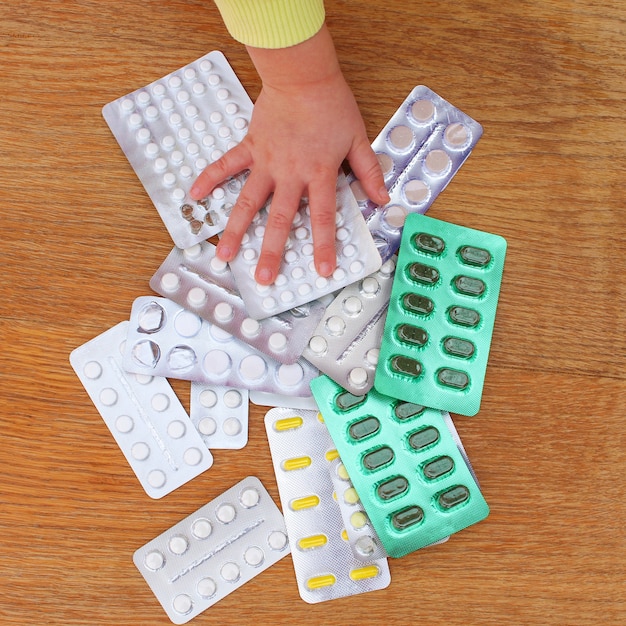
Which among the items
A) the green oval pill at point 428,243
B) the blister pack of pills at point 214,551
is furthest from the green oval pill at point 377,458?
the green oval pill at point 428,243

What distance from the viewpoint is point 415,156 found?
70 cm

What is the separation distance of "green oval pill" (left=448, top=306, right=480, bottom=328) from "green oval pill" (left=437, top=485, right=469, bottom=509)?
163 mm

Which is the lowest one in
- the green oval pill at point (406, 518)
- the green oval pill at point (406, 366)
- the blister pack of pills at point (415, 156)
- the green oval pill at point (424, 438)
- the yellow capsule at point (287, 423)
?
the green oval pill at point (406, 518)

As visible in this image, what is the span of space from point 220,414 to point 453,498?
242mm

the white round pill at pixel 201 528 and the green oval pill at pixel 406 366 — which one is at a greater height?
the green oval pill at pixel 406 366

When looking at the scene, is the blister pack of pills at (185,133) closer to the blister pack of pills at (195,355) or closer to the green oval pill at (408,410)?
the blister pack of pills at (195,355)

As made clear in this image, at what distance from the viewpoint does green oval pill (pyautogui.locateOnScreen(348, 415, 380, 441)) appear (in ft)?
2.12

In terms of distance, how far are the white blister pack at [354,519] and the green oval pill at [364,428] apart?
3cm

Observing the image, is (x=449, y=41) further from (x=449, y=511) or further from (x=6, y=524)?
(x=6, y=524)

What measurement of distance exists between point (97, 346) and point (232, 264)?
0.16 meters

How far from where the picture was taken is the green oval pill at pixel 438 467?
0.64m

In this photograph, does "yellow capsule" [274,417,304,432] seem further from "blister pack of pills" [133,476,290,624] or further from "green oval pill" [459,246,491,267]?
"green oval pill" [459,246,491,267]

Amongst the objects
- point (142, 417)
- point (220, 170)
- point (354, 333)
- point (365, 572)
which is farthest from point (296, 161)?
point (365, 572)

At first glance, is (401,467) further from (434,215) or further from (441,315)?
(434,215)
